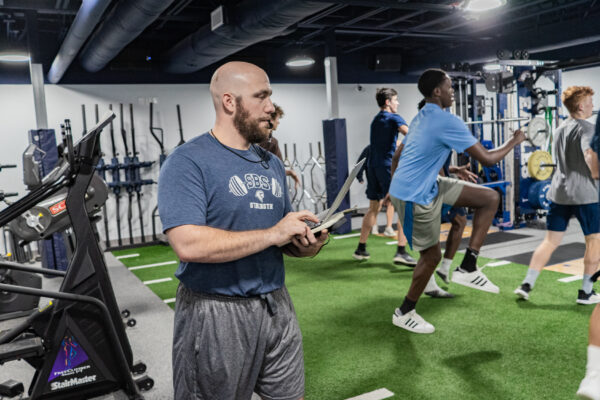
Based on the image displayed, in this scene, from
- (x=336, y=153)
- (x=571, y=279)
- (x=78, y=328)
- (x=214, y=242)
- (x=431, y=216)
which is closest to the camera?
(x=214, y=242)

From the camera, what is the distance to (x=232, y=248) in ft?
4.62

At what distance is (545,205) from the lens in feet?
22.9

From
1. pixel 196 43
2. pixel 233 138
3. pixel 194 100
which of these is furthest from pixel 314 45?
pixel 233 138

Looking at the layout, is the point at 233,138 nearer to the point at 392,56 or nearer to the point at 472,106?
the point at 472,106

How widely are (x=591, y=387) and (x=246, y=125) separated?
1.19 m

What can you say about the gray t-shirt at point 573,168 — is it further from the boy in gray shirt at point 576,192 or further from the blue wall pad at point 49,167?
the blue wall pad at point 49,167

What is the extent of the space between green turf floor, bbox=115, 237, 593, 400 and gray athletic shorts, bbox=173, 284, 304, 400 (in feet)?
3.67

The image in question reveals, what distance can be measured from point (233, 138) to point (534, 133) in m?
4.91

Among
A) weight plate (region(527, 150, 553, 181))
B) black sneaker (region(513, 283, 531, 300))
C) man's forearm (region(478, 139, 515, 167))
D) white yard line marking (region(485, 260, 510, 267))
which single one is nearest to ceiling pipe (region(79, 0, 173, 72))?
man's forearm (region(478, 139, 515, 167))

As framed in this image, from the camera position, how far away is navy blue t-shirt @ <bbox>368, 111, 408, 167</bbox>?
213 inches

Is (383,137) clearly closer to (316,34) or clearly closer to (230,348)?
(316,34)

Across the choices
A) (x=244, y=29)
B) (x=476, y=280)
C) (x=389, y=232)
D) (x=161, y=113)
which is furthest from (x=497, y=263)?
(x=161, y=113)

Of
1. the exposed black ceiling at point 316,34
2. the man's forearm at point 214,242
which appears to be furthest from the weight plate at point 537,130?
the man's forearm at point 214,242

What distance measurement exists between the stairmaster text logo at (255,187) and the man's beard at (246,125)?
12cm
